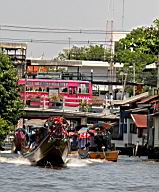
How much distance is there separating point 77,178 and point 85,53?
87.6 m

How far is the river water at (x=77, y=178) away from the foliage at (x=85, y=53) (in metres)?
72.4

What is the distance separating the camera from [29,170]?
41.7 metres

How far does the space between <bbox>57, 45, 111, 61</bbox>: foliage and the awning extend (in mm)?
44210

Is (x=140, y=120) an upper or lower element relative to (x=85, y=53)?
lower

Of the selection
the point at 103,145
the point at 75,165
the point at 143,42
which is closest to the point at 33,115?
the point at 143,42

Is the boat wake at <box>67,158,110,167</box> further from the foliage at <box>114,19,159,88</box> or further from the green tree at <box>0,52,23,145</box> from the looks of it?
the foliage at <box>114,19,159,88</box>

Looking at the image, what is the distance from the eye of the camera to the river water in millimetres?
32906

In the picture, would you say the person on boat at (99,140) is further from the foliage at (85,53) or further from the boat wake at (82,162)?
the foliage at (85,53)

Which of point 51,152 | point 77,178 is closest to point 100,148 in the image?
point 51,152

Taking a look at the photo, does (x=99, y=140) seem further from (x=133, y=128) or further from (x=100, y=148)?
(x=133, y=128)

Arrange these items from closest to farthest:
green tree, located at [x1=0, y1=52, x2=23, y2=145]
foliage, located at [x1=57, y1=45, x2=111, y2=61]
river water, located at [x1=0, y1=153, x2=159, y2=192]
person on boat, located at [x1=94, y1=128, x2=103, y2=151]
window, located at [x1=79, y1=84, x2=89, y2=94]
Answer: river water, located at [x1=0, y1=153, x2=159, y2=192] → person on boat, located at [x1=94, y1=128, x2=103, y2=151] → green tree, located at [x1=0, y1=52, x2=23, y2=145] → window, located at [x1=79, y1=84, x2=89, y2=94] → foliage, located at [x1=57, y1=45, x2=111, y2=61]

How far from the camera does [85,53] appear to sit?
409 feet

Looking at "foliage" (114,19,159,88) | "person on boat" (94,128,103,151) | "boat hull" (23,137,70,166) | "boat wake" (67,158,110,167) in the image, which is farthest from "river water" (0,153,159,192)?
"foliage" (114,19,159,88)

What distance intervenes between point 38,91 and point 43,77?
7.07ft
